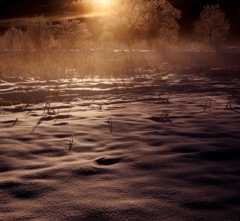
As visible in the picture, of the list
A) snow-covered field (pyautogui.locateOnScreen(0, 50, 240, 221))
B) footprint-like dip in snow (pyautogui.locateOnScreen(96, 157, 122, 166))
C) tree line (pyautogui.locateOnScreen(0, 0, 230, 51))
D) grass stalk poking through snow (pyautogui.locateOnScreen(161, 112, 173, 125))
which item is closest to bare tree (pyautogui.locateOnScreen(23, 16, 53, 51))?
tree line (pyautogui.locateOnScreen(0, 0, 230, 51))

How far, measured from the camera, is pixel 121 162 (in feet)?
7.02


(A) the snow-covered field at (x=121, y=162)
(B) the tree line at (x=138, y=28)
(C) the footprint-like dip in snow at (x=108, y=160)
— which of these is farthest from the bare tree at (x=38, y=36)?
(C) the footprint-like dip in snow at (x=108, y=160)

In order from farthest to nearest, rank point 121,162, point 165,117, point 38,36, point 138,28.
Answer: point 138,28
point 38,36
point 165,117
point 121,162

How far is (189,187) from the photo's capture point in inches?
67.6

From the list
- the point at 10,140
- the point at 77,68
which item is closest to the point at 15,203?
the point at 10,140

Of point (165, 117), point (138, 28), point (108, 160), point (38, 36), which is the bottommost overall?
point (108, 160)

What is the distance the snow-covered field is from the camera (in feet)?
4.90

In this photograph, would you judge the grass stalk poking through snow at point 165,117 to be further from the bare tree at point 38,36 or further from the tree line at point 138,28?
the tree line at point 138,28

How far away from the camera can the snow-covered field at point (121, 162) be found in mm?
1494

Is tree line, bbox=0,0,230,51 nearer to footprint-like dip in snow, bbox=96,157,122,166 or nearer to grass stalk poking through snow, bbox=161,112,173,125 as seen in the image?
grass stalk poking through snow, bbox=161,112,173,125

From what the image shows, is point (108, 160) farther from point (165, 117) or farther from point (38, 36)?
point (38, 36)

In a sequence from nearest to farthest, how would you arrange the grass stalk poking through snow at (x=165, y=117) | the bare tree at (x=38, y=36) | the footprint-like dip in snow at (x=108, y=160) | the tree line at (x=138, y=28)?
1. the footprint-like dip in snow at (x=108, y=160)
2. the grass stalk poking through snow at (x=165, y=117)
3. the bare tree at (x=38, y=36)
4. the tree line at (x=138, y=28)

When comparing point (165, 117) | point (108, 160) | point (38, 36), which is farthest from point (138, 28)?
point (108, 160)

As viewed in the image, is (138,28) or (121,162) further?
(138,28)
